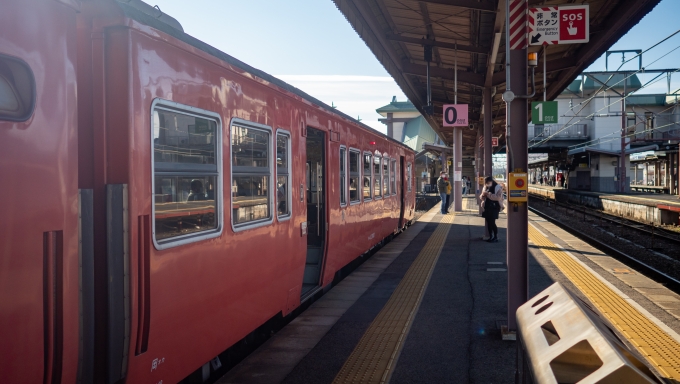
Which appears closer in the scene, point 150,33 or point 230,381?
point 150,33

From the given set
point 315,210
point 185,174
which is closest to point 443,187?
point 315,210

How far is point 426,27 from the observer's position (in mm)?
11438

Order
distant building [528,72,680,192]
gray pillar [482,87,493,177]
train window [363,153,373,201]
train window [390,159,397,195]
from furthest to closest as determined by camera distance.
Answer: distant building [528,72,680,192], gray pillar [482,87,493,177], train window [390,159,397,195], train window [363,153,373,201]

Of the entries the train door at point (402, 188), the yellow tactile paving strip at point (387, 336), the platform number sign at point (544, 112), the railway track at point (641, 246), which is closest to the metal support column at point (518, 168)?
the yellow tactile paving strip at point (387, 336)

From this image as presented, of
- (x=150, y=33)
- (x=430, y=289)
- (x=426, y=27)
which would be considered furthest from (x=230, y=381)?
(x=426, y=27)

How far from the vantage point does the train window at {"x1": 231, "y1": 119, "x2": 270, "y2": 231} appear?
179 inches

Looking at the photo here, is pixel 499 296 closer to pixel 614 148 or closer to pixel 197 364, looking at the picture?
pixel 197 364

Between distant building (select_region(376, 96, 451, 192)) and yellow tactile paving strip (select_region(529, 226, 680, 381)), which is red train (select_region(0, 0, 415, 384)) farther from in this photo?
distant building (select_region(376, 96, 451, 192))

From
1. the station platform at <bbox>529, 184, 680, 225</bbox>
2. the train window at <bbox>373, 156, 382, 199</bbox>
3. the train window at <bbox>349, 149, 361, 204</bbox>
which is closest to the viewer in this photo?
the train window at <bbox>349, 149, 361, 204</bbox>

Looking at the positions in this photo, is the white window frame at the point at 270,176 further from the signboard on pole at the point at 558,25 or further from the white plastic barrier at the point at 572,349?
the signboard on pole at the point at 558,25

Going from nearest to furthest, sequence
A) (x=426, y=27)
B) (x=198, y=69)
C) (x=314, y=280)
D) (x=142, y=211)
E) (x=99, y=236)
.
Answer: (x=99, y=236)
(x=142, y=211)
(x=198, y=69)
(x=314, y=280)
(x=426, y=27)

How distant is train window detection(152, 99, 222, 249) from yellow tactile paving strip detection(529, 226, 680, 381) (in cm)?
363

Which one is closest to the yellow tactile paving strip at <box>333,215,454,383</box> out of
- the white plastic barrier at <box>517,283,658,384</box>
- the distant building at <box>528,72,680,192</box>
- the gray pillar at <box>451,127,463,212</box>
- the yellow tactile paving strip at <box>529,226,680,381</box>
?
the white plastic barrier at <box>517,283,658,384</box>

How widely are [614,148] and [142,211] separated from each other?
45.2 m
